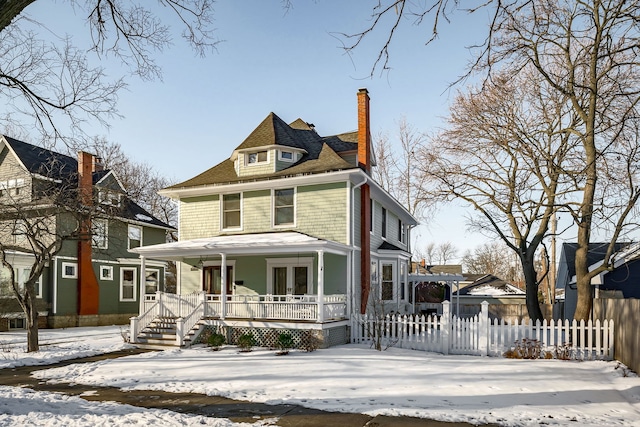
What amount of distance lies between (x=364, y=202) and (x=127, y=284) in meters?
15.6

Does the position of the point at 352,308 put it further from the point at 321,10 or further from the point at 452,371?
the point at 321,10

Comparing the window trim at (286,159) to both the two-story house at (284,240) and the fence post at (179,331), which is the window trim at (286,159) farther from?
the fence post at (179,331)

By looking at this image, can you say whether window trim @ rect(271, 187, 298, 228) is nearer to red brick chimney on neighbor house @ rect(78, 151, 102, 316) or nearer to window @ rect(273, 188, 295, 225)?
window @ rect(273, 188, 295, 225)

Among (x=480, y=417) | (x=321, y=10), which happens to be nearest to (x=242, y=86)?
(x=321, y=10)

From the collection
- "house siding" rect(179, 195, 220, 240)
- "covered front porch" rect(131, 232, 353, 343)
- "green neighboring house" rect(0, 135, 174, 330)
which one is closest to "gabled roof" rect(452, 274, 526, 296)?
"covered front porch" rect(131, 232, 353, 343)

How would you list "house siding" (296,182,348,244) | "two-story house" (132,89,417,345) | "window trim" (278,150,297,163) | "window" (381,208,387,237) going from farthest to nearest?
"window" (381,208,387,237) → "window trim" (278,150,297,163) → "house siding" (296,182,348,244) → "two-story house" (132,89,417,345)

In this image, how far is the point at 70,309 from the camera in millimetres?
23719

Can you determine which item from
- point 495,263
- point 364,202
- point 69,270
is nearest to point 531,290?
point 364,202

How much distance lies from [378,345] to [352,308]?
291 centimetres

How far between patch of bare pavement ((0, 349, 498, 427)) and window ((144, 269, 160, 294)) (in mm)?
18281

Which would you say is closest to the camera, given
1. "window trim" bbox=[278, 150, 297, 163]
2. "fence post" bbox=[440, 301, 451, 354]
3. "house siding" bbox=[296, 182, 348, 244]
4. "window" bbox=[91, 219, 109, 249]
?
"fence post" bbox=[440, 301, 451, 354]

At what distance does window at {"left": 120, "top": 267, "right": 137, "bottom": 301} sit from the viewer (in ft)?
87.9

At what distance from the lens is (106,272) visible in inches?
1022

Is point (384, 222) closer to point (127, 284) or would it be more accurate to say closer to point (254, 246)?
point (254, 246)
